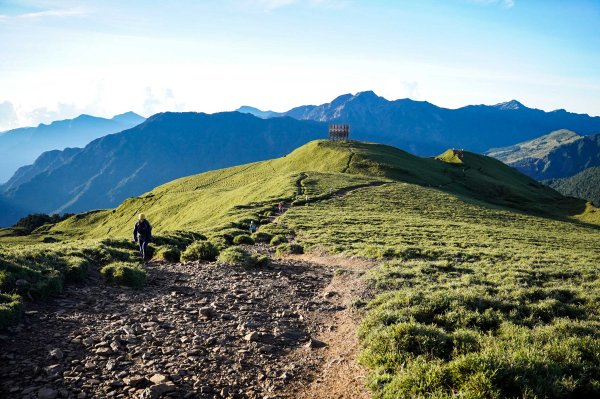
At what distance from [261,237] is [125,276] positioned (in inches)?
650

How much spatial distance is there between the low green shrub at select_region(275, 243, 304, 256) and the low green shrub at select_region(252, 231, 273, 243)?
433 cm

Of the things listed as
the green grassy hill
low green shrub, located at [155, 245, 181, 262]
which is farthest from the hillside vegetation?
the green grassy hill

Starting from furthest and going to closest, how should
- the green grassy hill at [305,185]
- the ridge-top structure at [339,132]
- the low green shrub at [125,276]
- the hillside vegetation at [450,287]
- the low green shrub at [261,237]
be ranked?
the ridge-top structure at [339,132] < the green grassy hill at [305,185] < the low green shrub at [261,237] < the low green shrub at [125,276] < the hillside vegetation at [450,287]

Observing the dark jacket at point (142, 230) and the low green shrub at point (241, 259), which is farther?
the dark jacket at point (142, 230)

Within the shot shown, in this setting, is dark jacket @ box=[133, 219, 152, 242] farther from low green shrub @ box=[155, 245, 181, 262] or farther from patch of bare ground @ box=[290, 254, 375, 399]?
patch of bare ground @ box=[290, 254, 375, 399]

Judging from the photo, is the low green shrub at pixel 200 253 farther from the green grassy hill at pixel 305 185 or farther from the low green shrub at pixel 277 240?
the green grassy hill at pixel 305 185

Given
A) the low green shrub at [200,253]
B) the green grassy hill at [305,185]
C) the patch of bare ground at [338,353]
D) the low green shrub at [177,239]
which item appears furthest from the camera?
the green grassy hill at [305,185]

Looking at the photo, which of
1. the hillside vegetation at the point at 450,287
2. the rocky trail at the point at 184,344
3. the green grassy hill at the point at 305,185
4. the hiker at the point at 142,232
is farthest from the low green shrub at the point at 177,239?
the green grassy hill at the point at 305,185

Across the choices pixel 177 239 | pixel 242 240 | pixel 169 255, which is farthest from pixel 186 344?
pixel 242 240

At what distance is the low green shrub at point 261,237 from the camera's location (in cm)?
3130

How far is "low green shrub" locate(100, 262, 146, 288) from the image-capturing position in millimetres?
15828

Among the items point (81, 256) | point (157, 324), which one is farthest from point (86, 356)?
point (81, 256)

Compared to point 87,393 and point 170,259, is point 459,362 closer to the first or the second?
point 87,393

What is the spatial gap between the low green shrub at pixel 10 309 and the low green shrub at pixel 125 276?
3902 millimetres
